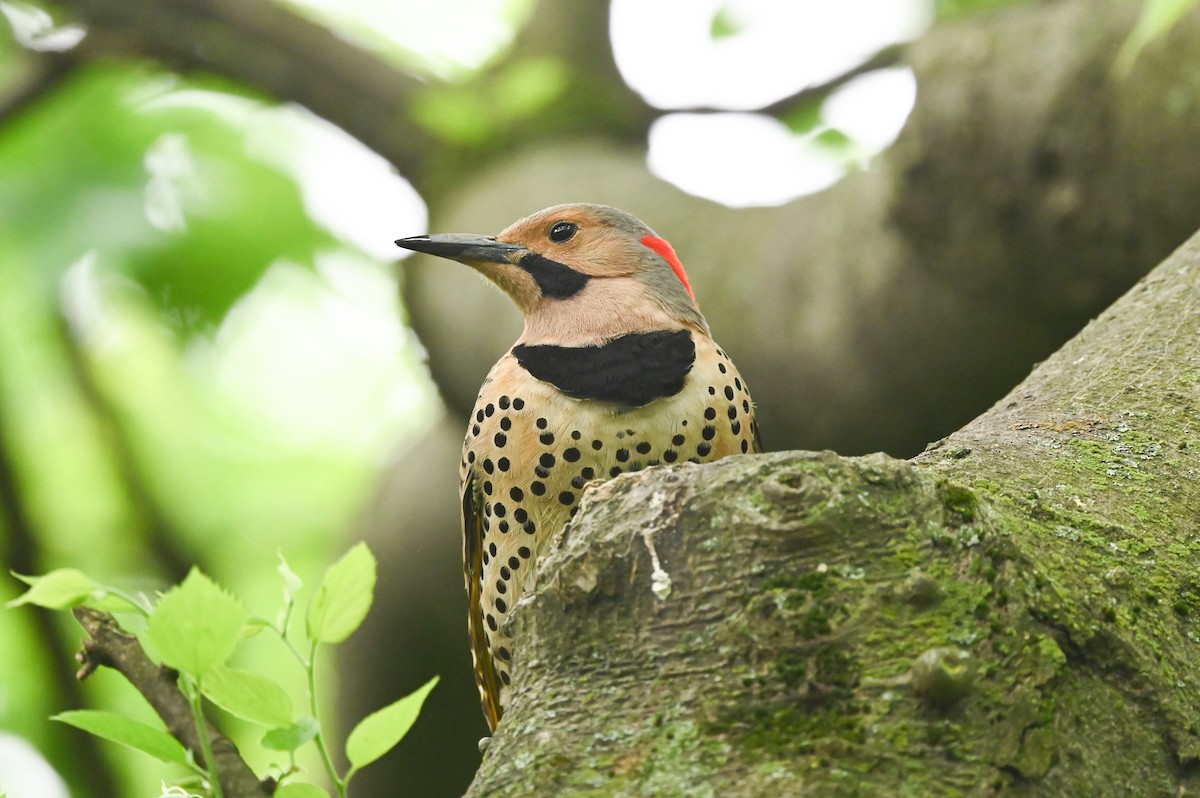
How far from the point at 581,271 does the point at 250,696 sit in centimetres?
222

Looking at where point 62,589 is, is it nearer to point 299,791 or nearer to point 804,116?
point 299,791

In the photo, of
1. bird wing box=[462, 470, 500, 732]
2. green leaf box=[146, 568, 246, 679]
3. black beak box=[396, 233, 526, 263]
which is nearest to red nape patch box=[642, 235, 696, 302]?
black beak box=[396, 233, 526, 263]

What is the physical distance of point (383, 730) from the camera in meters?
1.64

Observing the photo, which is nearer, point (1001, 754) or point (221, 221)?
point (1001, 754)

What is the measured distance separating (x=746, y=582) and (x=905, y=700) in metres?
0.22

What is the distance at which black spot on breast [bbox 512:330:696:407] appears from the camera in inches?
119

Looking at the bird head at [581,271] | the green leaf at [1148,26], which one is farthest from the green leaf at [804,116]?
the bird head at [581,271]

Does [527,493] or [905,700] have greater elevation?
[905,700]

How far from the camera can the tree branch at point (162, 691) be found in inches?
59.6

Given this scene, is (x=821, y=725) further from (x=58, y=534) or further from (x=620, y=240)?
(x=58, y=534)

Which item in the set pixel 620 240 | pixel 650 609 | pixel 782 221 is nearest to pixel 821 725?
pixel 650 609

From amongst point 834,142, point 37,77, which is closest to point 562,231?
point 834,142

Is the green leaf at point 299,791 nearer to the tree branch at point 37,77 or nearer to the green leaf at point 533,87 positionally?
the green leaf at point 533,87

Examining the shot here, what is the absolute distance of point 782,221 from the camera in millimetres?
5266
